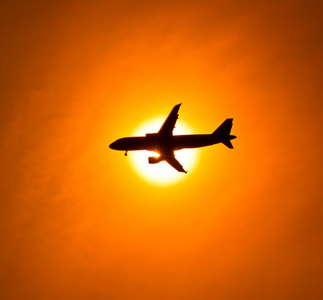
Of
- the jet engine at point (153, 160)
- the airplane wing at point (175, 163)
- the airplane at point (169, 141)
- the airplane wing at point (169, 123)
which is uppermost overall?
the airplane wing at point (169, 123)

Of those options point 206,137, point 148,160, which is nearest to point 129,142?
point 148,160

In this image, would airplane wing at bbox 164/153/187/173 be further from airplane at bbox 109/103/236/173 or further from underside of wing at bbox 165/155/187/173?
airplane at bbox 109/103/236/173

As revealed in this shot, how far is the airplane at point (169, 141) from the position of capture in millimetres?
88312

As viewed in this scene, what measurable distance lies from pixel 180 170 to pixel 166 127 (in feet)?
31.0

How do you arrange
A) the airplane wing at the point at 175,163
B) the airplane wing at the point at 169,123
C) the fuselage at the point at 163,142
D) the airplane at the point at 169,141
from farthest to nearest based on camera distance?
the airplane wing at the point at 175,163
the fuselage at the point at 163,142
the airplane at the point at 169,141
the airplane wing at the point at 169,123

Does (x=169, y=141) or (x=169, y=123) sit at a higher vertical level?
(x=169, y=123)

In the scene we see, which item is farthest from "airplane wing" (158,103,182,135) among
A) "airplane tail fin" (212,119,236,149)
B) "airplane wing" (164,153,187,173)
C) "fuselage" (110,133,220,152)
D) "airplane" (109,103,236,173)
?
"airplane tail fin" (212,119,236,149)

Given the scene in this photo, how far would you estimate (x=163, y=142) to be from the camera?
292ft

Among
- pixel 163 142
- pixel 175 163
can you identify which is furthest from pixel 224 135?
pixel 163 142

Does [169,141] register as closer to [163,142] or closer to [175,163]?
[163,142]

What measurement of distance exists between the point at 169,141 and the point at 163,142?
1.00 metres

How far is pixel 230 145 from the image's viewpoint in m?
90.5

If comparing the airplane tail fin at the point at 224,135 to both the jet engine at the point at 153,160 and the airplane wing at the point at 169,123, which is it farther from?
the jet engine at the point at 153,160

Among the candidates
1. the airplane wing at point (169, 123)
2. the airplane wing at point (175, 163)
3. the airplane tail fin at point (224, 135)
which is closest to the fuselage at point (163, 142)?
the airplane tail fin at point (224, 135)
